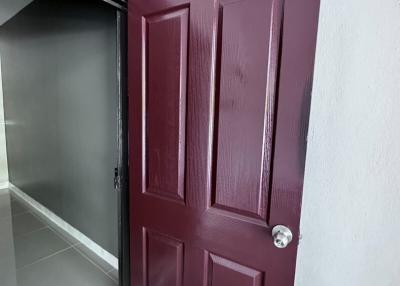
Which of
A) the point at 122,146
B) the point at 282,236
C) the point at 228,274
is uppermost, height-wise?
the point at 122,146

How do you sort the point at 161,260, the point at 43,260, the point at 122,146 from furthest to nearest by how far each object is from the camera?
Answer: the point at 43,260
the point at 122,146
the point at 161,260

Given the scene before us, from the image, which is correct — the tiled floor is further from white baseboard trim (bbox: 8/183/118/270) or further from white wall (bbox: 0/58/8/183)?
white wall (bbox: 0/58/8/183)

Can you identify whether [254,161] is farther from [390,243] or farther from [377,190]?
[390,243]

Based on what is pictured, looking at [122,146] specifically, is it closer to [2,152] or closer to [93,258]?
[93,258]

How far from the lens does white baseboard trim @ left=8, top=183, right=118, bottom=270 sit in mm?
2125

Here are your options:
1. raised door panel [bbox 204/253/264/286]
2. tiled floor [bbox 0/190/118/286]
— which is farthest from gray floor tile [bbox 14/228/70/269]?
raised door panel [bbox 204/253/264/286]

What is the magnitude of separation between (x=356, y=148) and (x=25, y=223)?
337cm

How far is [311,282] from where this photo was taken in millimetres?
1032

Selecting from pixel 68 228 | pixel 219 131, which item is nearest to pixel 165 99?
pixel 219 131

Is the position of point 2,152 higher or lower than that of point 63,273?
higher

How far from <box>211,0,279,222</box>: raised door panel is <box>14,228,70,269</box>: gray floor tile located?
218 cm

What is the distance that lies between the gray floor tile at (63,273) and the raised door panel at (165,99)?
1.31m

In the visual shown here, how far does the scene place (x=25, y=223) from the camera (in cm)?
280

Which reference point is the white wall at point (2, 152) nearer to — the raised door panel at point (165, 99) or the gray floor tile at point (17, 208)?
the gray floor tile at point (17, 208)
